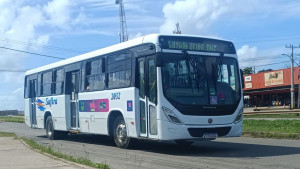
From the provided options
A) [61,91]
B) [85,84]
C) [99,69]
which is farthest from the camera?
[61,91]

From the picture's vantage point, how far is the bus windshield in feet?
37.6

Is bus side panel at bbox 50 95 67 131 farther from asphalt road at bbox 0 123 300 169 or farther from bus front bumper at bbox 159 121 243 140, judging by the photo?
bus front bumper at bbox 159 121 243 140

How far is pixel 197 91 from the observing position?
11625 mm

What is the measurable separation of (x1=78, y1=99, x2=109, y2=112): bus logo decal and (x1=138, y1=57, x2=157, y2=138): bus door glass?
2201mm

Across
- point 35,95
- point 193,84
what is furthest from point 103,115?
point 35,95

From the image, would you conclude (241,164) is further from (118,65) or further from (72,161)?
(118,65)

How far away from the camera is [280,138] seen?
52.2ft

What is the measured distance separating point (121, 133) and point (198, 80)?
336 centimetres

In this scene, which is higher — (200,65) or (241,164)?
(200,65)

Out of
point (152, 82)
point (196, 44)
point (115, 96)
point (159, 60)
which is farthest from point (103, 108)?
point (196, 44)

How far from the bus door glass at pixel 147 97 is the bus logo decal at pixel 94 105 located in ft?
7.22

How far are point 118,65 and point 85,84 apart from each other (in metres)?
2.68

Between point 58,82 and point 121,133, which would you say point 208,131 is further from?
point 58,82

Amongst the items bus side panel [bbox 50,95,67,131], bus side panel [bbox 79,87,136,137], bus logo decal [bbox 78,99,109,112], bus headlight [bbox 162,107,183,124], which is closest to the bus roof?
bus side panel [bbox 79,87,136,137]
